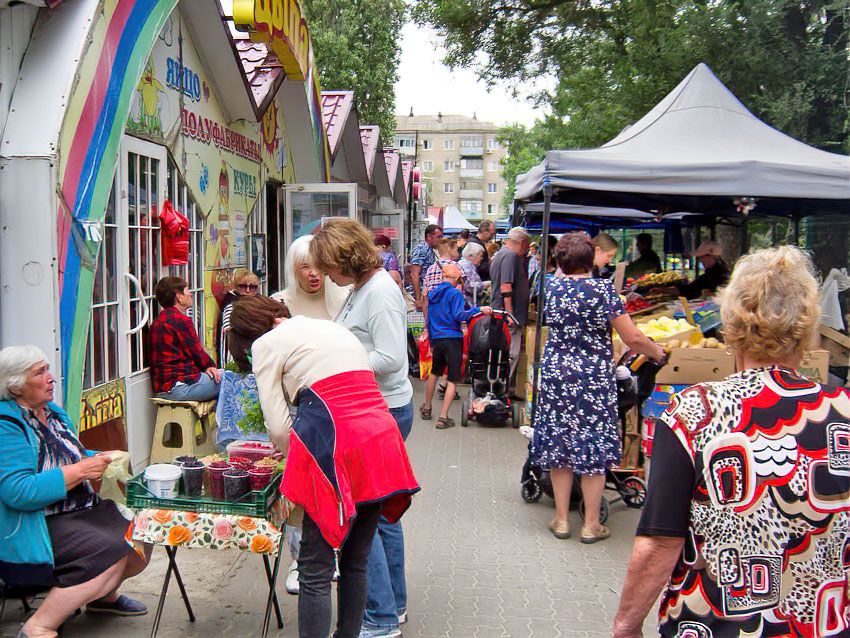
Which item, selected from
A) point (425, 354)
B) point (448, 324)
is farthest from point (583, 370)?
point (425, 354)

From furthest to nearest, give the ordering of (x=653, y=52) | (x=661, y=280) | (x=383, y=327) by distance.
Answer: (x=653, y=52) → (x=661, y=280) → (x=383, y=327)

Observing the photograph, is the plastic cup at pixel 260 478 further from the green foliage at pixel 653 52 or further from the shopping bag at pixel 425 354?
the green foliage at pixel 653 52

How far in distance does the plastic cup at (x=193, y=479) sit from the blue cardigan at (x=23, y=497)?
509 mm

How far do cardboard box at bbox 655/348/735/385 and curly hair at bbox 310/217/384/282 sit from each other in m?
3.29

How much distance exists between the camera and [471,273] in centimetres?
1109

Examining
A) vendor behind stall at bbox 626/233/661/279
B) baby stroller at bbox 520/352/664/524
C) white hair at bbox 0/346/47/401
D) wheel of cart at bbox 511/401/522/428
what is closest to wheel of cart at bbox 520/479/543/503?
baby stroller at bbox 520/352/664/524

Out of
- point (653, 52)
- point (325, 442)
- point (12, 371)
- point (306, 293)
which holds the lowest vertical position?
point (325, 442)

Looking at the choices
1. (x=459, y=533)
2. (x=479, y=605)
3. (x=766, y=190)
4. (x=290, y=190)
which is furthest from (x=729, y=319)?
(x=290, y=190)

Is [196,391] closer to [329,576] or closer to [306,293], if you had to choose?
[306,293]

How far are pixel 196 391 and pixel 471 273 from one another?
18.4 ft

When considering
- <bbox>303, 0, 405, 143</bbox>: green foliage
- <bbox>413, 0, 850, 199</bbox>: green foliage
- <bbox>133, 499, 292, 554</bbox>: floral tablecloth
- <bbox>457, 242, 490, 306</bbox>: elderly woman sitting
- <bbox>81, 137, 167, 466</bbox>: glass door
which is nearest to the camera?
<bbox>133, 499, 292, 554</bbox>: floral tablecloth

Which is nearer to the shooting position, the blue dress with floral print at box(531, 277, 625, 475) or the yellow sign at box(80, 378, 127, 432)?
the blue dress with floral print at box(531, 277, 625, 475)

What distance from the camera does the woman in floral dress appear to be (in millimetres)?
4848

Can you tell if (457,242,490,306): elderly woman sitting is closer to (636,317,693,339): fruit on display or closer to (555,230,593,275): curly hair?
(636,317,693,339): fruit on display
